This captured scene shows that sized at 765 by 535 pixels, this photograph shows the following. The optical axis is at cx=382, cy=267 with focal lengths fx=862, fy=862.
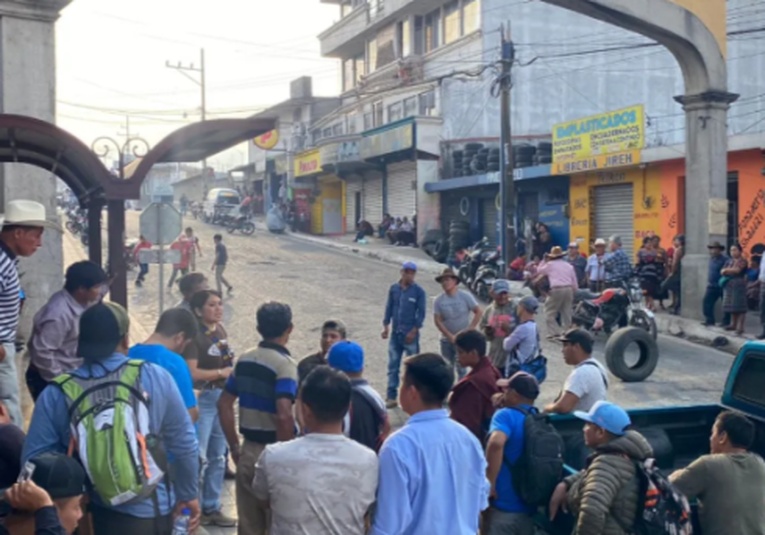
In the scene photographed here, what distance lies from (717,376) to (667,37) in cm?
690

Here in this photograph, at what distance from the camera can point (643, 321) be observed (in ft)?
44.4

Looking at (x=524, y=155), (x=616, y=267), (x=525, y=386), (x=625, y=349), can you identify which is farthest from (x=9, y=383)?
(x=524, y=155)

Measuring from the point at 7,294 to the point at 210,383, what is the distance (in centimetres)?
146

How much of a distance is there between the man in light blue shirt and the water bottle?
1049mm

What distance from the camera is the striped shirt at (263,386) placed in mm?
4789

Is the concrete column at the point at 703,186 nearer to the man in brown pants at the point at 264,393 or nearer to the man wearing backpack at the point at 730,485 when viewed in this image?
the man wearing backpack at the point at 730,485

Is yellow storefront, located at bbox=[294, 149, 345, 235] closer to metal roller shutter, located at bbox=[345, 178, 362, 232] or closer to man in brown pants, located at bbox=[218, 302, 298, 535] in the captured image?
metal roller shutter, located at bbox=[345, 178, 362, 232]

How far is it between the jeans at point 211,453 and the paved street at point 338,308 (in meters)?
0.26

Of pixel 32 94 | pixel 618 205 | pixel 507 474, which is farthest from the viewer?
pixel 618 205

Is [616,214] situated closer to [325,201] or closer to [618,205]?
[618,205]

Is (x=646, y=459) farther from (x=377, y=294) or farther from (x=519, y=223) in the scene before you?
(x=519, y=223)

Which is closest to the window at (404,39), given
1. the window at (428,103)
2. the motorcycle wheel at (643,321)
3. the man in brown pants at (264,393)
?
the window at (428,103)

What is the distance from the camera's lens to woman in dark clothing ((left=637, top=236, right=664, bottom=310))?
56.3 ft

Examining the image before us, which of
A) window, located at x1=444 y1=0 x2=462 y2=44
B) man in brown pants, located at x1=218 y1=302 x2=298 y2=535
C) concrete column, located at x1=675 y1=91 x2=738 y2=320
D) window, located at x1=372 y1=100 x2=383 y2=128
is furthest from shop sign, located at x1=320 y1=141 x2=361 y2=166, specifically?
man in brown pants, located at x1=218 y1=302 x2=298 y2=535
